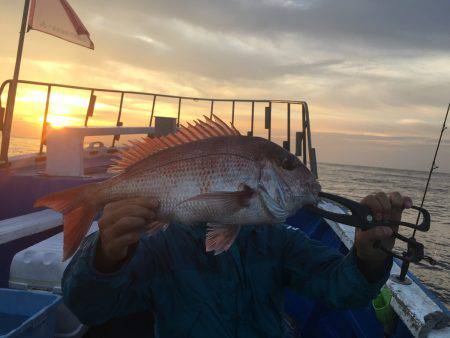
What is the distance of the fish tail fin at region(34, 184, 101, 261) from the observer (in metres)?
1.95

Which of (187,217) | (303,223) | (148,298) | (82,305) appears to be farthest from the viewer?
(303,223)

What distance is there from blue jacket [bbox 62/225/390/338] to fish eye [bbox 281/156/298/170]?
655 mm

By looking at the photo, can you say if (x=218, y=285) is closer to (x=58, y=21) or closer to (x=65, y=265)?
(x=65, y=265)

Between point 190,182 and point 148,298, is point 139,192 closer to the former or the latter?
point 190,182

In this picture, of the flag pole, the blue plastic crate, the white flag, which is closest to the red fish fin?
the blue plastic crate

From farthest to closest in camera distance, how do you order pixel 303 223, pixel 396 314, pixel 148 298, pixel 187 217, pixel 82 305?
1. pixel 303 223
2. pixel 396 314
3. pixel 148 298
4. pixel 82 305
5. pixel 187 217

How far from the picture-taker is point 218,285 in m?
2.32

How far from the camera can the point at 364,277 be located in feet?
7.44

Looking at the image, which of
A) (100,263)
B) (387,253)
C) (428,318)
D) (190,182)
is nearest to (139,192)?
(190,182)

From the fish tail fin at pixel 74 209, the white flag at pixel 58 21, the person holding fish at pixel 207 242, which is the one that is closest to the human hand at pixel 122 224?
the person holding fish at pixel 207 242

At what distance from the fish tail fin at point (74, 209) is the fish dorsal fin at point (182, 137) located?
235 mm

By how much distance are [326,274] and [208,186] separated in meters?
1.16

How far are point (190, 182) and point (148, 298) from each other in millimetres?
974

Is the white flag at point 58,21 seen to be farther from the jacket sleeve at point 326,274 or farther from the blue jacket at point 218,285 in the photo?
the jacket sleeve at point 326,274
